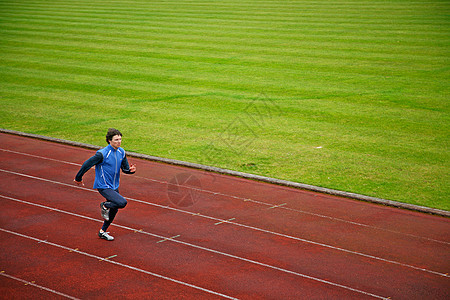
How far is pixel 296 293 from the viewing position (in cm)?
700

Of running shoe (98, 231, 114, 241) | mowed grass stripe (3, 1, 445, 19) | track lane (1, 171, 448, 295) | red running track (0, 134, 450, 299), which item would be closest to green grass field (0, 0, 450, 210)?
mowed grass stripe (3, 1, 445, 19)

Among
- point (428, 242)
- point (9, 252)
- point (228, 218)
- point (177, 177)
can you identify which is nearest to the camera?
point (9, 252)

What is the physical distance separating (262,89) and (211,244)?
12.3 metres

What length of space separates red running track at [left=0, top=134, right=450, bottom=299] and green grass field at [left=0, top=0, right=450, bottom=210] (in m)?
1.51

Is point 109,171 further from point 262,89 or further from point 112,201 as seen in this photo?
point 262,89

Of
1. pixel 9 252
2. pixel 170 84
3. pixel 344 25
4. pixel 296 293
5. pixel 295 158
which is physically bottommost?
pixel 9 252

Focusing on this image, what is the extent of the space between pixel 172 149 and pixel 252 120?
3.86 metres

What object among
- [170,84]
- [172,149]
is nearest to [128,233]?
[172,149]

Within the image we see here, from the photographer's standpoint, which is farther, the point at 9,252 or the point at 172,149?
the point at 172,149

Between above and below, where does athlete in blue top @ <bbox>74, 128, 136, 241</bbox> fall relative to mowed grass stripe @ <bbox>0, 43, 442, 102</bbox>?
below

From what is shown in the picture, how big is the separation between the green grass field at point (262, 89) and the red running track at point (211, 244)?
1.51 metres

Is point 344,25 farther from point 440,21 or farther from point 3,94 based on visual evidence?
point 3,94

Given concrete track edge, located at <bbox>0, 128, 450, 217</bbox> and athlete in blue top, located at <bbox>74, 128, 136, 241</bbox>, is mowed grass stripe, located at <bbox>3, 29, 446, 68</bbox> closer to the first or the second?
concrete track edge, located at <bbox>0, 128, 450, 217</bbox>

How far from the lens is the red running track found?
7152 millimetres
